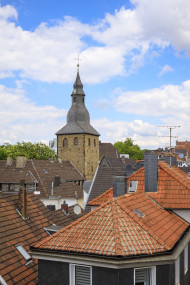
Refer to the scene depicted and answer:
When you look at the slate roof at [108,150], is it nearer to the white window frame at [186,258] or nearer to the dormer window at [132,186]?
the dormer window at [132,186]

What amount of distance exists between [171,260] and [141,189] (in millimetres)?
6489

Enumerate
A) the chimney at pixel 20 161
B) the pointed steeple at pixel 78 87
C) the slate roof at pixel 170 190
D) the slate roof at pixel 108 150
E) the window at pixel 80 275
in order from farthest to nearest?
the slate roof at pixel 108 150, the pointed steeple at pixel 78 87, the chimney at pixel 20 161, the slate roof at pixel 170 190, the window at pixel 80 275

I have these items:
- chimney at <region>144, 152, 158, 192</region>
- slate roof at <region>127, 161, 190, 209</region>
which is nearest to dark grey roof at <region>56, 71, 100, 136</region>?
chimney at <region>144, 152, 158, 192</region>

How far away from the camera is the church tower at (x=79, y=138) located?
68.4 metres

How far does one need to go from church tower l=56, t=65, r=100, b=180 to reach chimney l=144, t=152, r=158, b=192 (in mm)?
51200

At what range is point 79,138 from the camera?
69812 millimetres

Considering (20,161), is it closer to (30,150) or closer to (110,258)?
(30,150)

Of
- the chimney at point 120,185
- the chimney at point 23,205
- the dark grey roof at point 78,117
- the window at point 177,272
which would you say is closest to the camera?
the window at point 177,272

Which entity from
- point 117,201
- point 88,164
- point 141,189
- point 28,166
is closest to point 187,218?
point 141,189

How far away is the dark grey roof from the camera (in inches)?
2785

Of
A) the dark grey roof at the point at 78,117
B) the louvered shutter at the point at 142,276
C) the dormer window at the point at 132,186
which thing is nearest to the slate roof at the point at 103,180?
the dormer window at the point at 132,186

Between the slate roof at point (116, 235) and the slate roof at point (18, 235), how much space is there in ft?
5.77

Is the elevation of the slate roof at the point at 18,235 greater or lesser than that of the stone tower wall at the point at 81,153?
lesser

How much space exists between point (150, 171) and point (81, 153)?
174 feet
